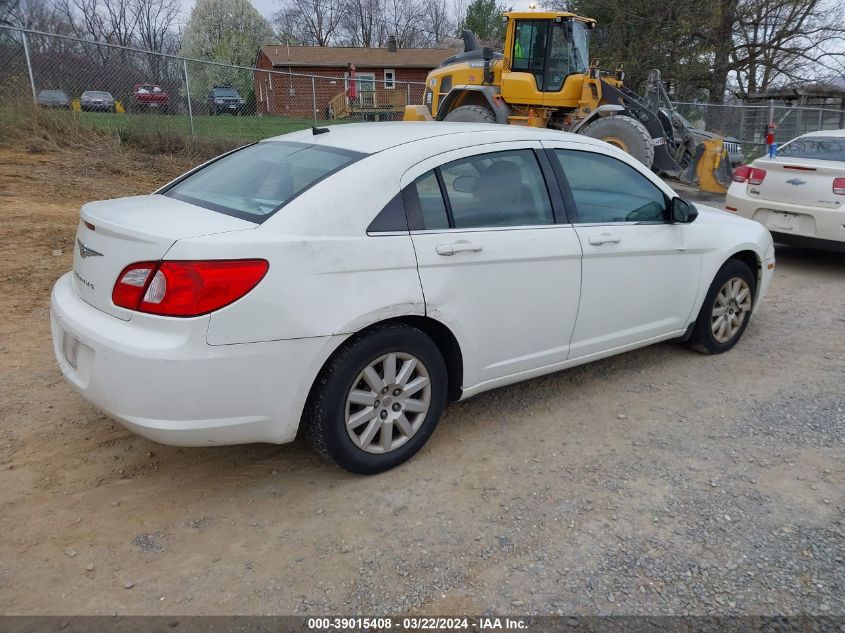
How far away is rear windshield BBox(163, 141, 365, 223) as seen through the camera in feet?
9.85

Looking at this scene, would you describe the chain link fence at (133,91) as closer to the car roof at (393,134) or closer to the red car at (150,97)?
the red car at (150,97)

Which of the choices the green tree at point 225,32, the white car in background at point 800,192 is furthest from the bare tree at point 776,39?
the green tree at point 225,32

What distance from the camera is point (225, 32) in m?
52.2

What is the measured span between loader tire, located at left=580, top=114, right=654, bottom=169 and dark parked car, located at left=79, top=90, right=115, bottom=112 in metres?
8.63

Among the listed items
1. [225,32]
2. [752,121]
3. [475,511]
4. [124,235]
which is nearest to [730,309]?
[475,511]

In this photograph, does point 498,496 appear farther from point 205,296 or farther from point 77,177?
point 77,177

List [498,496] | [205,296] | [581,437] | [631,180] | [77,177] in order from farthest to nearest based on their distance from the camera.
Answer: [77,177]
[631,180]
[581,437]
[498,496]
[205,296]

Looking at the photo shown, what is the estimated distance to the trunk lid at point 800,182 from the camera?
680 centimetres

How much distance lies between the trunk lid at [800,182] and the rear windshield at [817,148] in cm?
16

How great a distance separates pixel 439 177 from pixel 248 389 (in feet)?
4.58

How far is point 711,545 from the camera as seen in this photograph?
8.94 ft

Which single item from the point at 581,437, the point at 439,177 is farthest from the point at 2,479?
the point at 581,437

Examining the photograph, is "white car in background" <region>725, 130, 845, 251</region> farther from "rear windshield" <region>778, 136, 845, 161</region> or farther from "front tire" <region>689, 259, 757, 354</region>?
"front tire" <region>689, 259, 757, 354</region>

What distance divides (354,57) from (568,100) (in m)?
35.9
